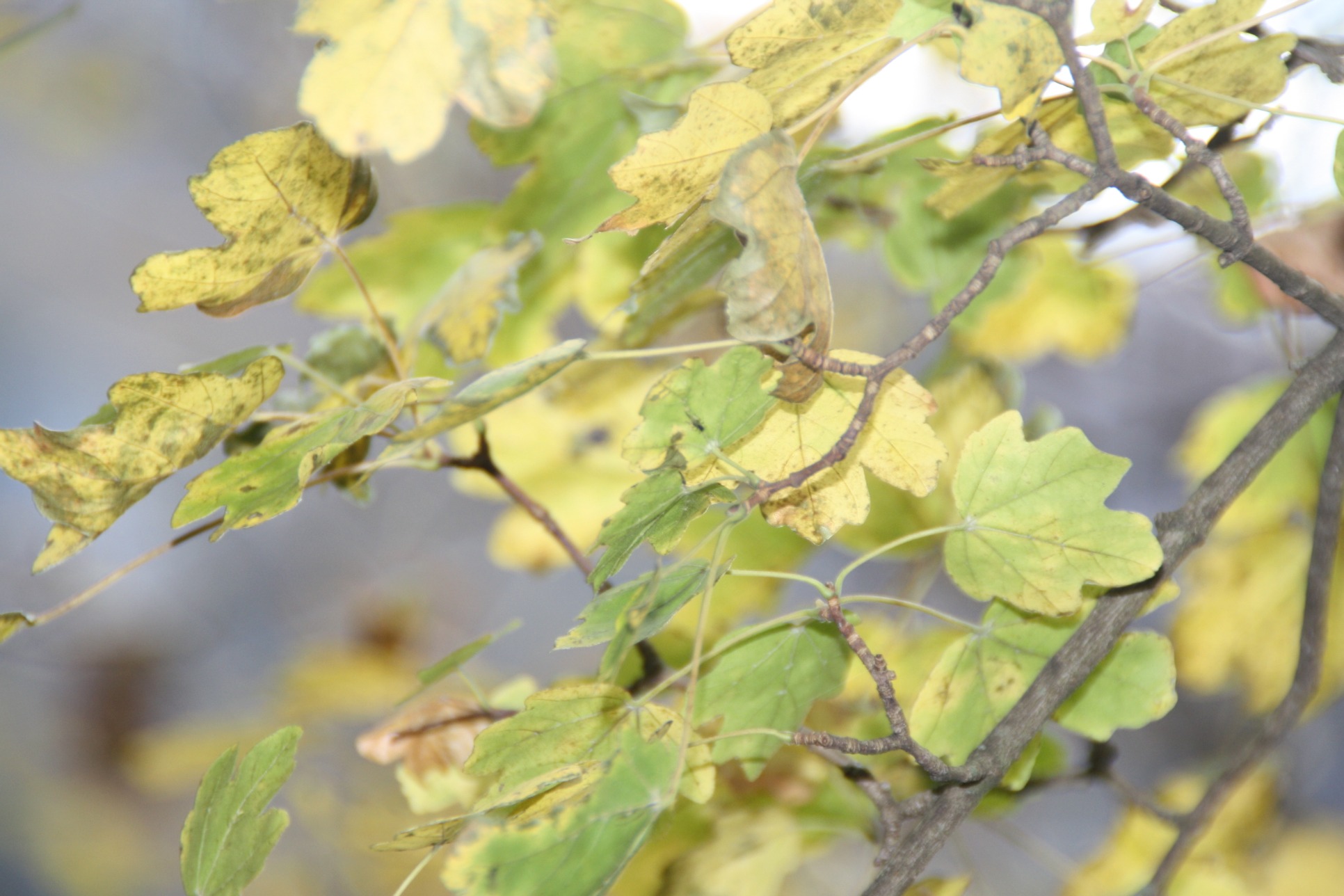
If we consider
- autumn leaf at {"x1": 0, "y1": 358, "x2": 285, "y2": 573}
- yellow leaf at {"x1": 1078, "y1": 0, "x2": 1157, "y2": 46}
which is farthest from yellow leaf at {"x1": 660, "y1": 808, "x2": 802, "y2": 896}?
yellow leaf at {"x1": 1078, "y1": 0, "x2": 1157, "y2": 46}

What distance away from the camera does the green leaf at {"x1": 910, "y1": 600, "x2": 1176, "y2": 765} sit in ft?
1.31

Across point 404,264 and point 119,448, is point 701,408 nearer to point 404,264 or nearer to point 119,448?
point 119,448

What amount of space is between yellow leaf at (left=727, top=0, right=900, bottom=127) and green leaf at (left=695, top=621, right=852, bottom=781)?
9.2 inches

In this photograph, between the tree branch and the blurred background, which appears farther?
the blurred background

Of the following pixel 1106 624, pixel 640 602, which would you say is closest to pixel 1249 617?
pixel 1106 624

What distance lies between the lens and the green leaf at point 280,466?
0.33 m

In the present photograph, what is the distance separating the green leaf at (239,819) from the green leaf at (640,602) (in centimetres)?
14

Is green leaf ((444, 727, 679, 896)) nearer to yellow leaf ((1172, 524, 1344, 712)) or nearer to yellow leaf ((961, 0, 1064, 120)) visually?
yellow leaf ((961, 0, 1064, 120))

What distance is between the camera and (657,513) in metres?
0.33

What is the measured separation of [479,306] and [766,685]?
256 millimetres

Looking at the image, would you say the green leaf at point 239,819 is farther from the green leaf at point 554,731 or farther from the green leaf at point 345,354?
the green leaf at point 345,354

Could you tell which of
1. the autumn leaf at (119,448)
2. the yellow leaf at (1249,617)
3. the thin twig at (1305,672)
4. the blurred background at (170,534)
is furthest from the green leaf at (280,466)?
the blurred background at (170,534)

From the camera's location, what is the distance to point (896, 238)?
0.60m

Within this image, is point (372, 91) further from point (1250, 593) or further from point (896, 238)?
point (1250, 593)
